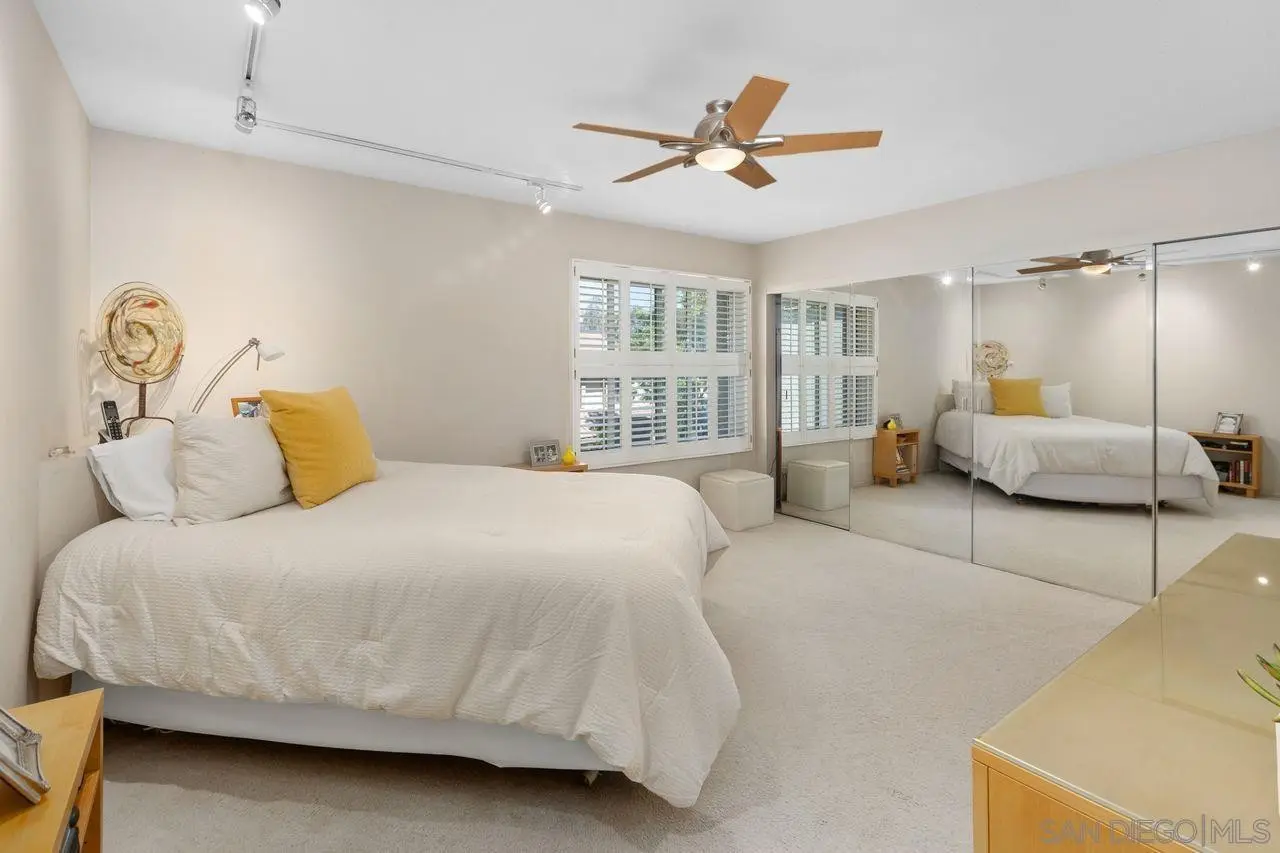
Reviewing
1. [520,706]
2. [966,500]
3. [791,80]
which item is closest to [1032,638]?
[966,500]

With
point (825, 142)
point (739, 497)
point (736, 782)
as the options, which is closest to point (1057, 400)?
point (739, 497)

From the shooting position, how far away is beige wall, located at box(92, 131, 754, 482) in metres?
2.98

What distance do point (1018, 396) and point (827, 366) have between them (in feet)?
4.95

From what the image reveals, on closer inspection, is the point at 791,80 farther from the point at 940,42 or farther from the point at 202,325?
the point at 202,325

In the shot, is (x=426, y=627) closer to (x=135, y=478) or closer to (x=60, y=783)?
(x=60, y=783)

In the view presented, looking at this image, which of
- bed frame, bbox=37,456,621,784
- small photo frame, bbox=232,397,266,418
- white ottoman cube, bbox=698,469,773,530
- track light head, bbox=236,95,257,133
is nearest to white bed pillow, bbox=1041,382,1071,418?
white ottoman cube, bbox=698,469,773,530

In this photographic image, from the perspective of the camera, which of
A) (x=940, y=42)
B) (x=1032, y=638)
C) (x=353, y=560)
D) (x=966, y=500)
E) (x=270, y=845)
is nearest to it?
(x=270, y=845)

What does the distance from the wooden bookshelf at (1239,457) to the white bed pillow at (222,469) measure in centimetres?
462

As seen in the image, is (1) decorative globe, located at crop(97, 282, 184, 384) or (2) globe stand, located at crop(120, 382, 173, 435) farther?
(2) globe stand, located at crop(120, 382, 173, 435)

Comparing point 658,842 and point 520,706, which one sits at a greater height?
point 520,706

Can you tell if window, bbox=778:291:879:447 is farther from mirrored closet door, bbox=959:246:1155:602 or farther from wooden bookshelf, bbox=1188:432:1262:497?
wooden bookshelf, bbox=1188:432:1262:497

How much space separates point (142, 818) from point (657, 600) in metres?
1.64

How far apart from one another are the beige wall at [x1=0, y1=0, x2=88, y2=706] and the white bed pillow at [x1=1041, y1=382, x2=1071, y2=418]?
4.89 meters

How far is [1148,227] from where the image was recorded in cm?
329
